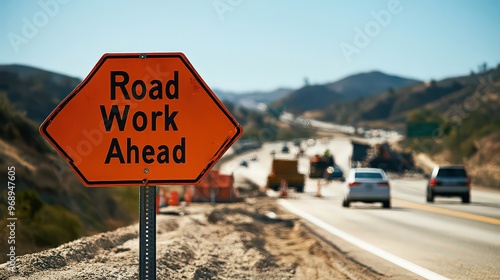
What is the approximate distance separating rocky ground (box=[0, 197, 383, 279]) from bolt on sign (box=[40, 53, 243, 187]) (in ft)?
9.31

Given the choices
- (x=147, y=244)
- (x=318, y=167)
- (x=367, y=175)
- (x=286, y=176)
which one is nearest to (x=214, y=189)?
(x=367, y=175)

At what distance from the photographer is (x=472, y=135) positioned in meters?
98.1

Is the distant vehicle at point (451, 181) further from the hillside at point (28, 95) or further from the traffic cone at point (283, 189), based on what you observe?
the hillside at point (28, 95)

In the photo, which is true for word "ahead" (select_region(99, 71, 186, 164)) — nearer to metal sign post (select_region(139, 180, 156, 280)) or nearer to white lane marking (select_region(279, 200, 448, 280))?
metal sign post (select_region(139, 180, 156, 280))

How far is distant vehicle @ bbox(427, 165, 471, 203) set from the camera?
35.3 metres

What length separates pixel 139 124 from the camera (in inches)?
244

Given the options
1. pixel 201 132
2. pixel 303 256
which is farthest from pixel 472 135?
pixel 201 132

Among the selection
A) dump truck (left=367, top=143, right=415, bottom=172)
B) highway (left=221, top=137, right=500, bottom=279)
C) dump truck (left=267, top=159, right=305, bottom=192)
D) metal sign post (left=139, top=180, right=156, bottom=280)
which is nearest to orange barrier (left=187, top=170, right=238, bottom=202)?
highway (left=221, top=137, right=500, bottom=279)

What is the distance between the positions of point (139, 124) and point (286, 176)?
5014 cm

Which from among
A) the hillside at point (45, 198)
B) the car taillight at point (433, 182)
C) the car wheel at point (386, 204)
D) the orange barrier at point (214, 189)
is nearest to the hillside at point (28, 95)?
the orange barrier at point (214, 189)

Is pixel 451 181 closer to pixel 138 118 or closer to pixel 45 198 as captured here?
pixel 45 198

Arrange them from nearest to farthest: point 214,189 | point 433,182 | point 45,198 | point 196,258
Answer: point 196,258 → point 45,198 → point 433,182 → point 214,189

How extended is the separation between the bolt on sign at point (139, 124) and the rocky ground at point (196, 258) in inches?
A: 112

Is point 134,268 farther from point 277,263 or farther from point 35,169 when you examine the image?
point 35,169
